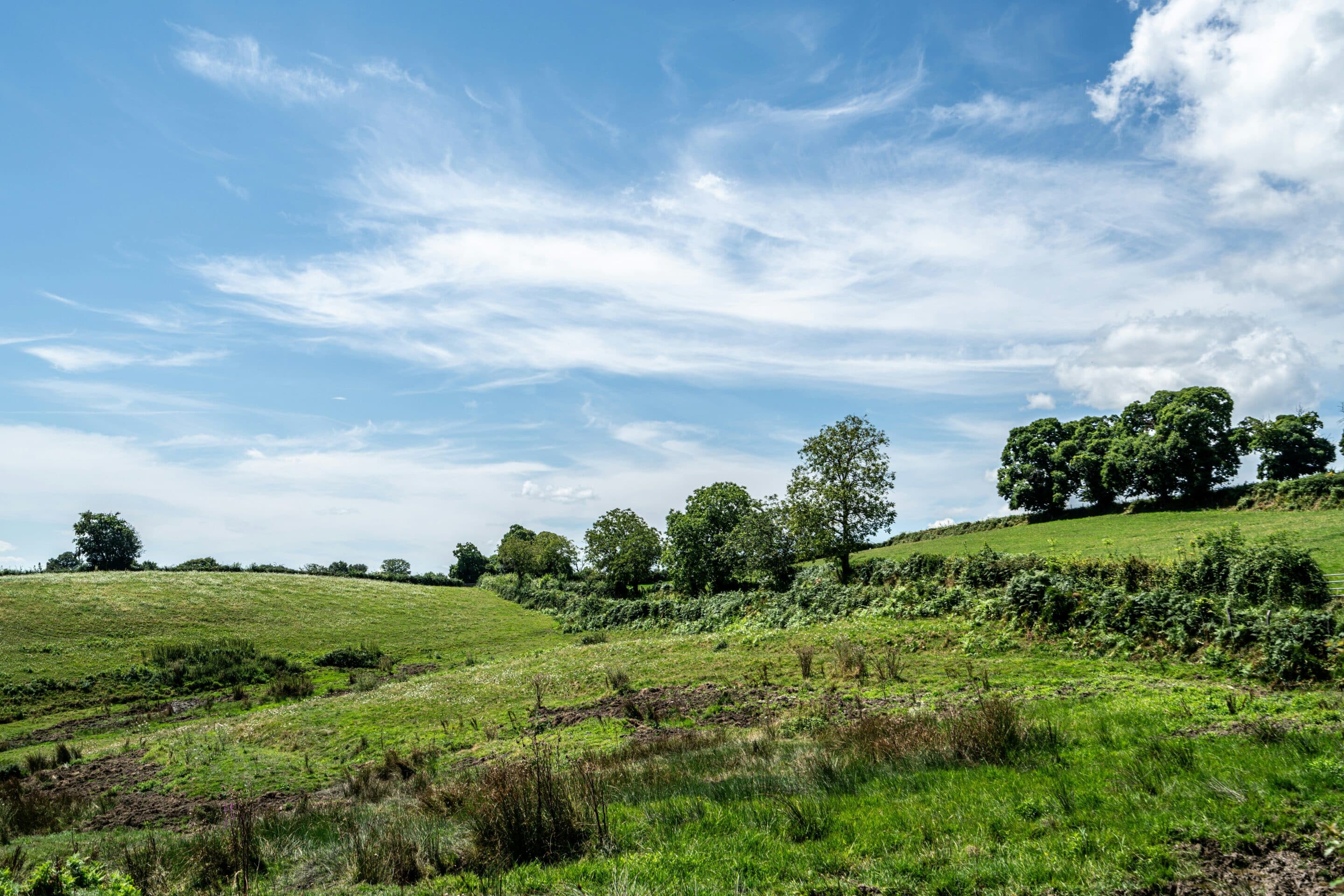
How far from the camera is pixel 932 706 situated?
15.0m

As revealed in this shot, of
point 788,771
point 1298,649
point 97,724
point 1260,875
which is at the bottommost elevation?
point 97,724

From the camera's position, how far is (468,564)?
4688 inches

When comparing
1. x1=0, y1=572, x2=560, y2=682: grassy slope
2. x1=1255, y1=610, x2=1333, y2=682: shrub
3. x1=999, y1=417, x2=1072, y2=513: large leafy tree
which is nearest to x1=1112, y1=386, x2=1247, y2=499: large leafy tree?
x1=999, y1=417, x2=1072, y2=513: large leafy tree

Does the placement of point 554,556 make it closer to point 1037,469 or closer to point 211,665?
point 211,665

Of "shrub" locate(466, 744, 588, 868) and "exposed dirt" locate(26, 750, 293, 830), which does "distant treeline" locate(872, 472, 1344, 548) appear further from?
"exposed dirt" locate(26, 750, 293, 830)

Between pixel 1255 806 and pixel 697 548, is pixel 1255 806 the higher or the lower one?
the lower one

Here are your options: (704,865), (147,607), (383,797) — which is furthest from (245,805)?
(147,607)

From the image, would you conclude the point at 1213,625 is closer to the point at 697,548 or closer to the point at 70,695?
the point at 697,548

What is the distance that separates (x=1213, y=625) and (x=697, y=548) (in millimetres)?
38351

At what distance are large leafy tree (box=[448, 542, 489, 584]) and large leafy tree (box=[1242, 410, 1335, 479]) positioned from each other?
362 feet

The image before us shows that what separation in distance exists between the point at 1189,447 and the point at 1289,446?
15.4 metres

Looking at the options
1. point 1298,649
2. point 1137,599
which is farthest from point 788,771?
point 1137,599

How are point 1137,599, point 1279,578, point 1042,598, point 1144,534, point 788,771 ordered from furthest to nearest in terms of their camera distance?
1. point 1144,534
2. point 1042,598
3. point 1137,599
4. point 1279,578
5. point 788,771

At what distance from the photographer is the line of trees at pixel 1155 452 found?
58.3 m
